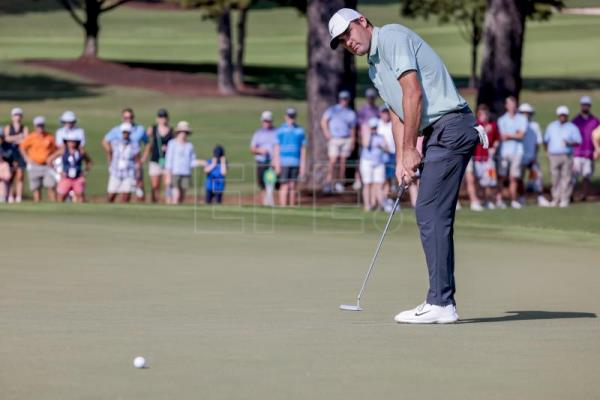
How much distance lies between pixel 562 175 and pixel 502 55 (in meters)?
4.35

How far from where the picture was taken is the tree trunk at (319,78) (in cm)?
2759

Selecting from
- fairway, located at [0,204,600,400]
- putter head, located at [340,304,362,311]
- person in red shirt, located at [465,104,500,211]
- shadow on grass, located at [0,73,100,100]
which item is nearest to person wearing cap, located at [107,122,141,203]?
person in red shirt, located at [465,104,500,211]

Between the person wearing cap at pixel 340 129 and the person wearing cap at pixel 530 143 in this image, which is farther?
the person wearing cap at pixel 340 129

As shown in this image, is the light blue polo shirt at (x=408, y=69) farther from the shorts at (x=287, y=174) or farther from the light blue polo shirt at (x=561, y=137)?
the light blue polo shirt at (x=561, y=137)

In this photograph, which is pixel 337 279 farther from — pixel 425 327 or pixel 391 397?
pixel 391 397

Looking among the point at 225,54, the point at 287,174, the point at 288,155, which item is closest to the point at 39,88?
the point at 225,54

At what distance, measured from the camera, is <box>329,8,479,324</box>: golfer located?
8.71 metres

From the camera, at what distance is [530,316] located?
9227 millimetres

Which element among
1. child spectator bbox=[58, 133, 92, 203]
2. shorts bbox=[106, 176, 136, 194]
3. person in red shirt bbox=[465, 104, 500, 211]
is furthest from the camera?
shorts bbox=[106, 176, 136, 194]

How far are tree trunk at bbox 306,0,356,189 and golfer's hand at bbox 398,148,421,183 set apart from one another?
18.6 metres

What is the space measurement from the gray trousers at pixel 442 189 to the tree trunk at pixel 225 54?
157 feet

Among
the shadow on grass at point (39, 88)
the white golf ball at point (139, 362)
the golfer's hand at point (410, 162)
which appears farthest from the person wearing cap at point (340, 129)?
the shadow on grass at point (39, 88)

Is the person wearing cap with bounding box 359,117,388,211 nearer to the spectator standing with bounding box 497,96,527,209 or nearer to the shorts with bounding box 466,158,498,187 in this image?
the shorts with bounding box 466,158,498,187

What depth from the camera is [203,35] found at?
311 feet
